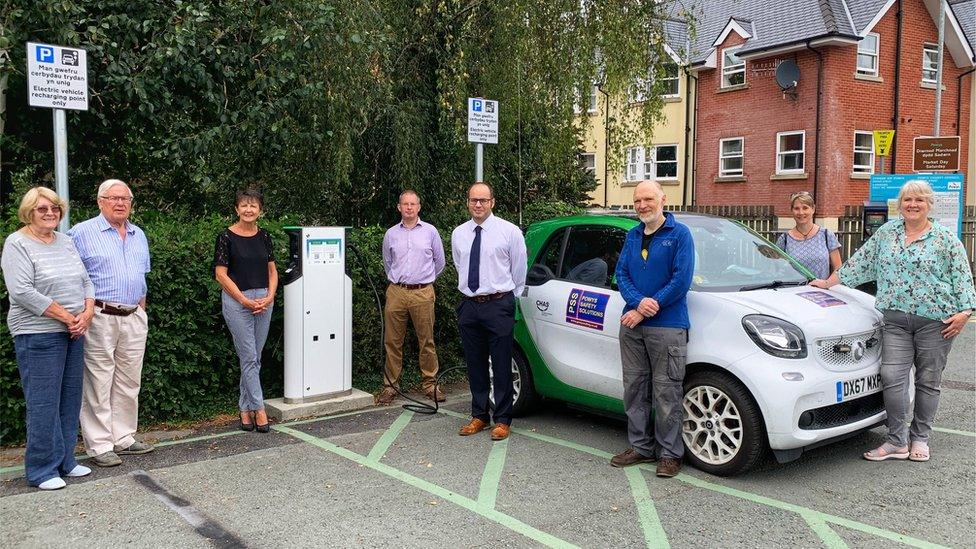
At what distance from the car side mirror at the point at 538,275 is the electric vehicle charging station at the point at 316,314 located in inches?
64.8

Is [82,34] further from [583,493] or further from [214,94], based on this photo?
[583,493]

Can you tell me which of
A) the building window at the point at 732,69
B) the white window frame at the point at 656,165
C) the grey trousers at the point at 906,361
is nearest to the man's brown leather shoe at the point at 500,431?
the grey trousers at the point at 906,361

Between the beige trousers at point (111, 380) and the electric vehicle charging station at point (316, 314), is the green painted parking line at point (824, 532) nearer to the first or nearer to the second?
the electric vehicle charging station at point (316, 314)

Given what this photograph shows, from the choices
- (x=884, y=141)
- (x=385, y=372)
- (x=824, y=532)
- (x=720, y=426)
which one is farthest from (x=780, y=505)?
(x=884, y=141)

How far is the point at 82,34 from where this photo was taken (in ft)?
23.3

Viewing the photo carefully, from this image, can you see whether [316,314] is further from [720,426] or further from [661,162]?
[661,162]

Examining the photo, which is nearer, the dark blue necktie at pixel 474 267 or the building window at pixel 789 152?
the dark blue necktie at pixel 474 267

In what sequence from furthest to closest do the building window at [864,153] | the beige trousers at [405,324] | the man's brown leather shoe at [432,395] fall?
the building window at [864,153], the man's brown leather shoe at [432,395], the beige trousers at [405,324]

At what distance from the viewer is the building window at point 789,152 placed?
2517 cm

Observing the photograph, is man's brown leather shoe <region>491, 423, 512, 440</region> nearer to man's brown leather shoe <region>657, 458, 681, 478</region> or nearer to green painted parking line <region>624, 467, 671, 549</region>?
green painted parking line <region>624, 467, 671, 549</region>

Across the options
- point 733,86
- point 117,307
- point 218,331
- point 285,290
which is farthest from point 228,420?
point 733,86

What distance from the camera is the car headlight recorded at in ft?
A: 16.4

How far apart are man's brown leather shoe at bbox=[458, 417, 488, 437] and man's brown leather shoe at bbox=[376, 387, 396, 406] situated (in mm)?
1231

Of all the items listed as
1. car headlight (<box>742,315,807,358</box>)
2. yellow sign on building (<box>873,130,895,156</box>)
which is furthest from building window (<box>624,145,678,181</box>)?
car headlight (<box>742,315,807,358</box>)
